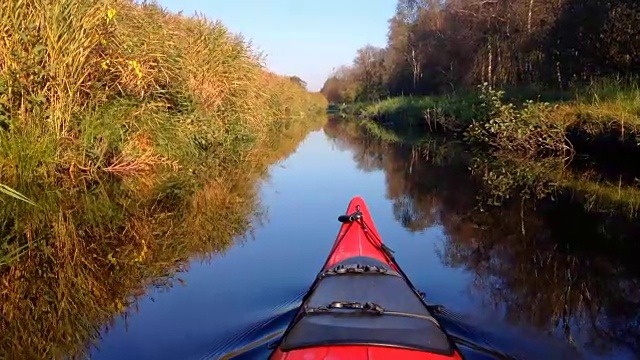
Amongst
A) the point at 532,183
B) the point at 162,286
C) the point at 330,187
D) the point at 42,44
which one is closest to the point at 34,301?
the point at 162,286

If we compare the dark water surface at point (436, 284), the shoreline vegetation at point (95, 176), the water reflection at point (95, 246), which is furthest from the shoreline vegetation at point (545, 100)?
the shoreline vegetation at point (95, 176)

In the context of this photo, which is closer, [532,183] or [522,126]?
[532,183]

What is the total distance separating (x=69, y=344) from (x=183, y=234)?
3.17 metres

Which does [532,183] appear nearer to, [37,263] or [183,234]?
[183,234]

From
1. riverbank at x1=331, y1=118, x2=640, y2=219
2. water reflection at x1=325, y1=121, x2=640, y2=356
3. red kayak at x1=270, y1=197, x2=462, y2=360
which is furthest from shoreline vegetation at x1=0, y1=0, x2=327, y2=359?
riverbank at x1=331, y1=118, x2=640, y2=219

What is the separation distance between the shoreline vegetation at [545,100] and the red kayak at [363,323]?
562 cm

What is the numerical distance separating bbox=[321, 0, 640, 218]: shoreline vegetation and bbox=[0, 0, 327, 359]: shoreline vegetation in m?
5.18

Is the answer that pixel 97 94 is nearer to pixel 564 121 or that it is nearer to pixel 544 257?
pixel 544 257

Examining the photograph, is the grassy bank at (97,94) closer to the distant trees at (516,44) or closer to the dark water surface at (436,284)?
the dark water surface at (436,284)

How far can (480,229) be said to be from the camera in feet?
25.7

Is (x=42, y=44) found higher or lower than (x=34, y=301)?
higher

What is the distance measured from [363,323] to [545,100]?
1447cm

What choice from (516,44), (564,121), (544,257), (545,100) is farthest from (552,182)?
(516,44)

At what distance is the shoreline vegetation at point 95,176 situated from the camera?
204 inches
